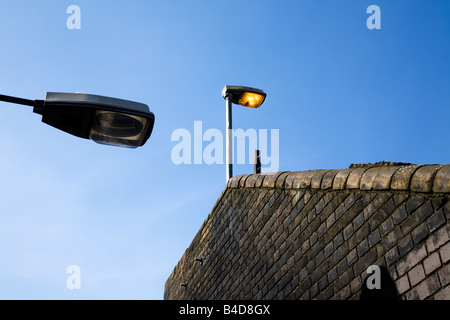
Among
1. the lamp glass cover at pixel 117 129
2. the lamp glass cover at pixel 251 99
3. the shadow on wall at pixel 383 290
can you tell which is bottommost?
the shadow on wall at pixel 383 290

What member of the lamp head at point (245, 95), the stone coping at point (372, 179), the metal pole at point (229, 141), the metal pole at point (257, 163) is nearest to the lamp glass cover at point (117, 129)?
the stone coping at point (372, 179)

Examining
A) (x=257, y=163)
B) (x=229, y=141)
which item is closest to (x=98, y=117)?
(x=257, y=163)

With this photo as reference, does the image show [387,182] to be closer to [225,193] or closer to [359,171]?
[359,171]

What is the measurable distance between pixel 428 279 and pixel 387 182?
878 millimetres

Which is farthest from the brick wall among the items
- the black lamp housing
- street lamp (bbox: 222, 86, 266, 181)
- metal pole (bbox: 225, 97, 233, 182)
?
the black lamp housing

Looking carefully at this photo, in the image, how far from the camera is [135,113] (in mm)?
2750

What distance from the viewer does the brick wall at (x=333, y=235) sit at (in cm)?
322

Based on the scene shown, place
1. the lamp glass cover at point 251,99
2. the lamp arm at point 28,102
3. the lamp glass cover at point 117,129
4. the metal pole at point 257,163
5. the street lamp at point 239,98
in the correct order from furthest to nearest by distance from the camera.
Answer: the lamp glass cover at point 251,99 < the street lamp at point 239,98 < the metal pole at point 257,163 < the lamp glass cover at point 117,129 < the lamp arm at point 28,102

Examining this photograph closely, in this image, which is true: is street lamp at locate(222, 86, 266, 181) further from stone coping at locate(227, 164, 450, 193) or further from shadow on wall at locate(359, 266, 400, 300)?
shadow on wall at locate(359, 266, 400, 300)

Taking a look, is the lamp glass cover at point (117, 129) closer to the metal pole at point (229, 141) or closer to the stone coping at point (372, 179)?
the stone coping at point (372, 179)

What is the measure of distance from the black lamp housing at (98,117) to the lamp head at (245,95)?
5939 mm

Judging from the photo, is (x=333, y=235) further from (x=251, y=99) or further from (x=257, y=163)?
(x=251, y=99)

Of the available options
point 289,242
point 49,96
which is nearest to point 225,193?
point 289,242
